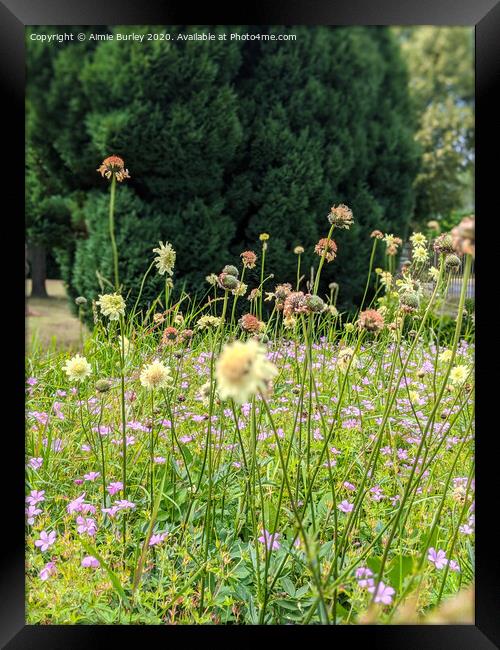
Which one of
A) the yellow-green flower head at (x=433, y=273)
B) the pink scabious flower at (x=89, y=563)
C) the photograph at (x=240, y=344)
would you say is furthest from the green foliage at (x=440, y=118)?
the pink scabious flower at (x=89, y=563)

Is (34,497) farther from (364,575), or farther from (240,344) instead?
(240,344)

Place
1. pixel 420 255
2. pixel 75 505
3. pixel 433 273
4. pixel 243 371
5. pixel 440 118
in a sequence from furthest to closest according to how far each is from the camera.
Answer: pixel 440 118
pixel 420 255
pixel 433 273
pixel 75 505
pixel 243 371

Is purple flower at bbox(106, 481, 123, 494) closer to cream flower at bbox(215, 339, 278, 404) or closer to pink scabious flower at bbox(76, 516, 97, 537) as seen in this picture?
pink scabious flower at bbox(76, 516, 97, 537)

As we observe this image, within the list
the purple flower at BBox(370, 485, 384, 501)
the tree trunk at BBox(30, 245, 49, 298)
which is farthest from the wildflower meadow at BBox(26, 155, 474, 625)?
the tree trunk at BBox(30, 245, 49, 298)

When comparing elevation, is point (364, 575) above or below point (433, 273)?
below

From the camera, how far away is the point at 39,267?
7.28 ft

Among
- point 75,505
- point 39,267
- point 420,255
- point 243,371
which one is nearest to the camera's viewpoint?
point 243,371

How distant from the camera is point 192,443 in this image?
1351 mm

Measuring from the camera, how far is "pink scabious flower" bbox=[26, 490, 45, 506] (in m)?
1.11

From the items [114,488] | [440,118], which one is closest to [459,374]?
[114,488]
